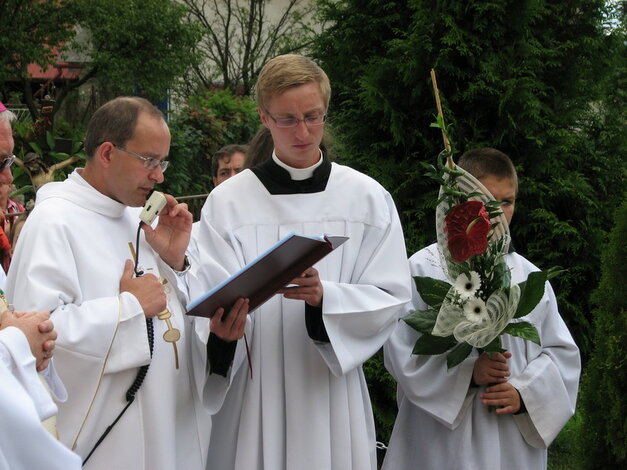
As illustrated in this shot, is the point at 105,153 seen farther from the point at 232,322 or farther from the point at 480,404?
the point at 480,404

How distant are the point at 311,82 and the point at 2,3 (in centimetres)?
2161

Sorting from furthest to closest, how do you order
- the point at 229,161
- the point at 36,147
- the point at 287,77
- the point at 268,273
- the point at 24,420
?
1. the point at 36,147
2. the point at 229,161
3. the point at 287,77
4. the point at 268,273
5. the point at 24,420

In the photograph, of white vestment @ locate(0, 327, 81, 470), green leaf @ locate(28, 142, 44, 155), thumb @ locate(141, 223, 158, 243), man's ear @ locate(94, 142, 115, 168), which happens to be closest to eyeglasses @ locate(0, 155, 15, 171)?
man's ear @ locate(94, 142, 115, 168)

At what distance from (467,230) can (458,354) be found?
578 mm

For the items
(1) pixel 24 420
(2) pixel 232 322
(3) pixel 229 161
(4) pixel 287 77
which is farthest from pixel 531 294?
(3) pixel 229 161

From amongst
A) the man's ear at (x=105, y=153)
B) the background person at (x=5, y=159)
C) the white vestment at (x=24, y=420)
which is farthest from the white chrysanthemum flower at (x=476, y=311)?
the background person at (x=5, y=159)

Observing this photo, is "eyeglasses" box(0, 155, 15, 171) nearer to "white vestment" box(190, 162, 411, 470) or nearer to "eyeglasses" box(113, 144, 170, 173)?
"eyeglasses" box(113, 144, 170, 173)

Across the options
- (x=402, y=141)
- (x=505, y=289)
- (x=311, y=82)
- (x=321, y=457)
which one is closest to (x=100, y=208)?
(x=311, y=82)

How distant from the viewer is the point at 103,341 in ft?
10.2

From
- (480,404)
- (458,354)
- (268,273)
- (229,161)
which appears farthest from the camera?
(229,161)

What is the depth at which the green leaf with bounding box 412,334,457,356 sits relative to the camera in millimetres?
3613

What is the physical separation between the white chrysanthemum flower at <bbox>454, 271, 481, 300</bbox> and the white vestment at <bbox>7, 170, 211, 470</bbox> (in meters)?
1.04

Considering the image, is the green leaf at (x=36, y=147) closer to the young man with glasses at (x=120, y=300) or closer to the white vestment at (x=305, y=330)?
the young man with glasses at (x=120, y=300)

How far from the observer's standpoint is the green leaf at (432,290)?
3602 mm
